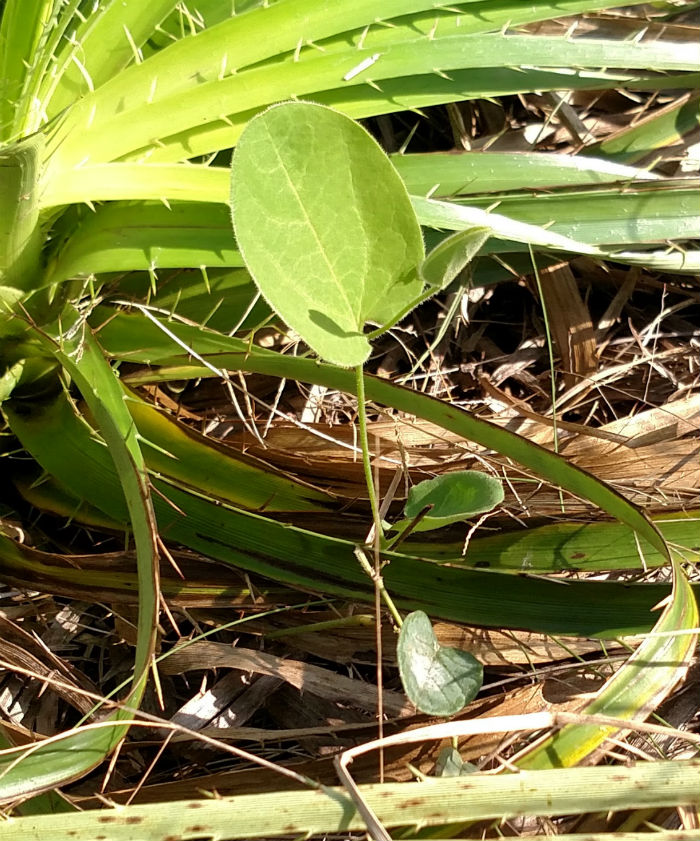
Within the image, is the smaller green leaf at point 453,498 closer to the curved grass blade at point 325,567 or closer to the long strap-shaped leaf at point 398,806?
the curved grass blade at point 325,567

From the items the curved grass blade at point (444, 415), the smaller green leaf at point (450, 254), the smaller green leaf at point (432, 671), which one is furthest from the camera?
the curved grass blade at point (444, 415)

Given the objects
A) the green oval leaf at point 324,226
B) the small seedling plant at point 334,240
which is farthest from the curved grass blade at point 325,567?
the green oval leaf at point 324,226

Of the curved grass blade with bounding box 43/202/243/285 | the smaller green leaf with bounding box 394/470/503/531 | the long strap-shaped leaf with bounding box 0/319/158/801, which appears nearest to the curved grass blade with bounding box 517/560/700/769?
the smaller green leaf with bounding box 394/470/503/531

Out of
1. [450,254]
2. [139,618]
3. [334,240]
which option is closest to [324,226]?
[334,240]

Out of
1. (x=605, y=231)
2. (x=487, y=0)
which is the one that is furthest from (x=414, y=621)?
(x=487, y=0)

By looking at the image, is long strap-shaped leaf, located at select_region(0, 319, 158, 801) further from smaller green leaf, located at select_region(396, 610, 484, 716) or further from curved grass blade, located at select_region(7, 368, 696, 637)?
smaller green leaf, located at select_region(396, 610, 484, 716)

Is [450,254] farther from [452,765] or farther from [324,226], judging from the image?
[452,765]
